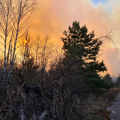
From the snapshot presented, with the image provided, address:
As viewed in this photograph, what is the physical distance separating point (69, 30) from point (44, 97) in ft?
57.1

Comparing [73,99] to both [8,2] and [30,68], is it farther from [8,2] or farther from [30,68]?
[8,2]

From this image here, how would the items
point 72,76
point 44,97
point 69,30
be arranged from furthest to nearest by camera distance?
1. point 69,30
2. point 72,76
3. point 44,97

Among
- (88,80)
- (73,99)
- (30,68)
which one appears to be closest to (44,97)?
(73,99)

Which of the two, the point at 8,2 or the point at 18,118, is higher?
the point at 8,2

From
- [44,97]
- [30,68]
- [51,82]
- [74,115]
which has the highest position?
[30,68]

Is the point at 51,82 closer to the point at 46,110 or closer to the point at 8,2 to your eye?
the point at 46,110

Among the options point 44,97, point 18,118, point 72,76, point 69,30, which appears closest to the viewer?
point 18,118

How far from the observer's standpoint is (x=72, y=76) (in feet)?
20.5

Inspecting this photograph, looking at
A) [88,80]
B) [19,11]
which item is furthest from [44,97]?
[88,80]

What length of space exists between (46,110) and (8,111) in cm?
128

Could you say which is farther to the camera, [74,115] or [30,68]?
[30,68]

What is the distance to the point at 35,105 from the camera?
5.21m

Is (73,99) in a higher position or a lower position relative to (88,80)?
lower

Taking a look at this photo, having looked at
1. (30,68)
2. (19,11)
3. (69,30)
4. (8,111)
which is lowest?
(8,111)
